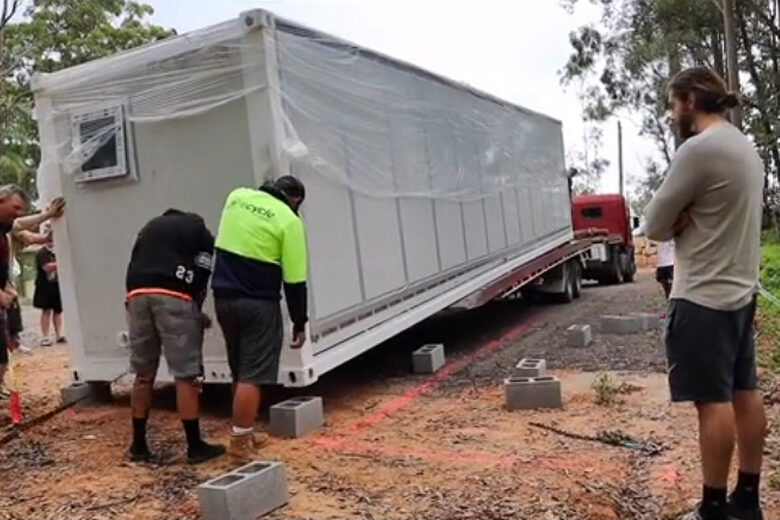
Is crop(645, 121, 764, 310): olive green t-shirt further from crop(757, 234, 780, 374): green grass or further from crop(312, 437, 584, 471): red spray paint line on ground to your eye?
crop(757, 234, 780, 374): green grass

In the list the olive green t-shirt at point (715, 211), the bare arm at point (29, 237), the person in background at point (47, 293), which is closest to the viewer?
the olive green t-shirt at point (715, 211)

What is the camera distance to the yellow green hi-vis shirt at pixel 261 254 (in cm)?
493

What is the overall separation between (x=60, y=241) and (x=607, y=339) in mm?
5916

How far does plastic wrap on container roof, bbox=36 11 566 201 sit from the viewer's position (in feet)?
19.2

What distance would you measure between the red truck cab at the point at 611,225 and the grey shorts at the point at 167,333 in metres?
14.7

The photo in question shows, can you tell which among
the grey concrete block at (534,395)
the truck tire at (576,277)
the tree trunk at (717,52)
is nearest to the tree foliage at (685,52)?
the tree trunk at (717,52)

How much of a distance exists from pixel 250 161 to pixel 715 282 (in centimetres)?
342

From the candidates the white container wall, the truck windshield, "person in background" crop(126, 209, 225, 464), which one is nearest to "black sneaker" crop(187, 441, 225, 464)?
"person in background" crop(126, 209, 225, 464)

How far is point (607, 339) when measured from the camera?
31.0ft

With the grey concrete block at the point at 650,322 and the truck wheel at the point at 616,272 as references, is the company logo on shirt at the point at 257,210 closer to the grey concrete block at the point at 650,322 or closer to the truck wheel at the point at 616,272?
the grey concrete block at the point at 650,322

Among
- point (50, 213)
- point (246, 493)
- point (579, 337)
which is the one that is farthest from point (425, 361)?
point (246, 493)

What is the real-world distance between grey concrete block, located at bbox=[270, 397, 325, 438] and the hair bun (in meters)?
3.43

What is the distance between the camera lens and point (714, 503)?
3475 millimetres

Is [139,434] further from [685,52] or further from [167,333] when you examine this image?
[685,52]
